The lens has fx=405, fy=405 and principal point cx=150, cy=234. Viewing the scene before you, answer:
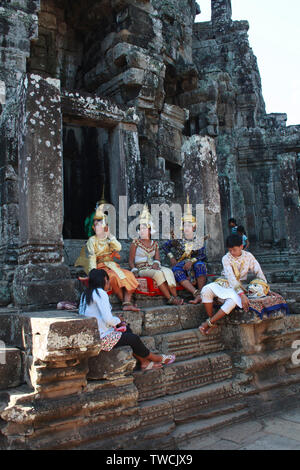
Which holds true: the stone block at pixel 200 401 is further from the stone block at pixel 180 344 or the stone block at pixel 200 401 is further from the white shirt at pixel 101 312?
the white shirt at pixel 101 312

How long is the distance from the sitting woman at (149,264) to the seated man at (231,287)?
41 cm

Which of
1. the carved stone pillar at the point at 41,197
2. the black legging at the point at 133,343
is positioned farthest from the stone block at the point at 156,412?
the carved stone pillar at the point at 41,197

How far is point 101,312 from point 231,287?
5.84ft

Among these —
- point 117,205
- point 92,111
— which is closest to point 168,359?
point 117,205

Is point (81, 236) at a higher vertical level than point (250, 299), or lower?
higher

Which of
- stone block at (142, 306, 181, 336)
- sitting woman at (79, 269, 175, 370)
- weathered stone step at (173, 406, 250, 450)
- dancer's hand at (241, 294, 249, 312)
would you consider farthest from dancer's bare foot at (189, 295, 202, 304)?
weathered stone step at (173, 406, 250, 450)

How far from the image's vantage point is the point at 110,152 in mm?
8203

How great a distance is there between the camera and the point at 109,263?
4961mm

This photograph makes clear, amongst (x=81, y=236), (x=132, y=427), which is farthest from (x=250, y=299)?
(x=81, y=236)

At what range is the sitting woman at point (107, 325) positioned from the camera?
3590 millimetres

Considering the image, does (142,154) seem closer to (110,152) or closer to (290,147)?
(110,152)

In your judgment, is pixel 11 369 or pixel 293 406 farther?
pixel 293 406

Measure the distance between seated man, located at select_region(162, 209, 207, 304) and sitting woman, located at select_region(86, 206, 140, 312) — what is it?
92cm
